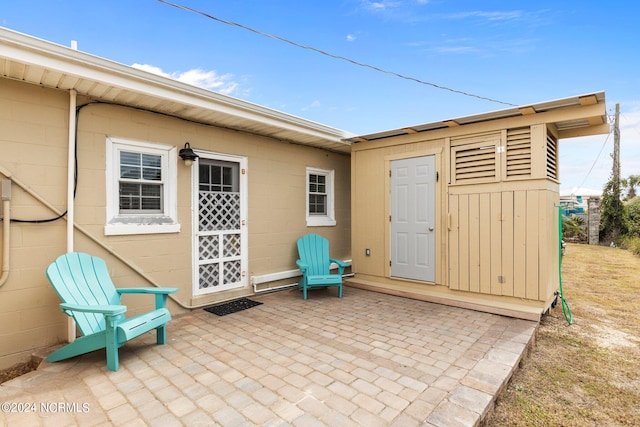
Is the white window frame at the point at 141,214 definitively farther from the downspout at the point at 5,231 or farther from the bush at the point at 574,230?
the bush at the point at 574,230

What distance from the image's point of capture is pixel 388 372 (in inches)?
97.7

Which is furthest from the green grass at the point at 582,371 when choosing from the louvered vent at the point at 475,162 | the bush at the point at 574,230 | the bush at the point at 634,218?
the bush at the point at 574,230

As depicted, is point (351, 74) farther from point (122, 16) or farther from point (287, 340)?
point (287, 340)

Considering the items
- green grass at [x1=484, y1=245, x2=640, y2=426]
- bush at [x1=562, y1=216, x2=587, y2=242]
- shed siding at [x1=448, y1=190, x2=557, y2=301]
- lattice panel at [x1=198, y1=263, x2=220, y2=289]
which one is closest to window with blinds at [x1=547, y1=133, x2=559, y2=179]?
shed siding at [x1=448, y1=190, x2=557, y2=301]

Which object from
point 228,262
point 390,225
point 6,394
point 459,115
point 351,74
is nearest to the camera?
point 6,394

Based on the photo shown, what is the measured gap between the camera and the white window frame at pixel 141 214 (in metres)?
3.53

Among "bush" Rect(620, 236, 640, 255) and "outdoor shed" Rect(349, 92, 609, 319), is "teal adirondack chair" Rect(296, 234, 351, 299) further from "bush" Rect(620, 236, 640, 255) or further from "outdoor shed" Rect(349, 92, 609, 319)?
→ "bush" Rect(620, 236, 640, 255)

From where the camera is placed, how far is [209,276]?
444 centimetres

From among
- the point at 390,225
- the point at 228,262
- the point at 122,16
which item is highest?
the point at 122,16

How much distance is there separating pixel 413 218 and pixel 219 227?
296 centimetres

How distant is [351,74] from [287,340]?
6454mm

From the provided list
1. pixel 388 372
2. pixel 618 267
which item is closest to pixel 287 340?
pixel 388 372

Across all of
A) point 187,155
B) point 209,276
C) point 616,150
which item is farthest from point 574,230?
Answer: point 187,155

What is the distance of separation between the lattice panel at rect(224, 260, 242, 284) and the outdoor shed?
209 cm
